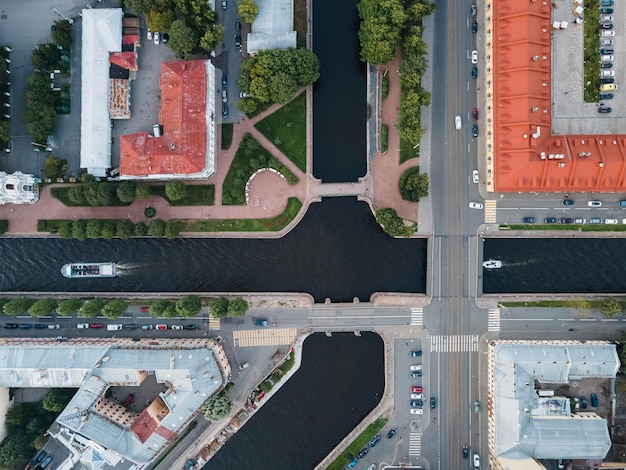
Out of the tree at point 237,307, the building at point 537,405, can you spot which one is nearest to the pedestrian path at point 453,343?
the building at point 537,405

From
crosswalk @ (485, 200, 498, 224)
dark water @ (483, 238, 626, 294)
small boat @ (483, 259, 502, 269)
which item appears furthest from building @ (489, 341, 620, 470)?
crosswalk @ (485, 200, 498, 224)

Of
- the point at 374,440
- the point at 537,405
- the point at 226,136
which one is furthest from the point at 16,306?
the point at 537,405

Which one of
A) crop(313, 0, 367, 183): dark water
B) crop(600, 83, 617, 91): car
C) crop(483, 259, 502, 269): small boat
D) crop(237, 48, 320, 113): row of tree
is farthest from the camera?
crop(313, 0, 367, 183): dark water

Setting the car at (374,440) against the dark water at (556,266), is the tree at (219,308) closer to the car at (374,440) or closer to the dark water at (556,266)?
the car at (374,440)

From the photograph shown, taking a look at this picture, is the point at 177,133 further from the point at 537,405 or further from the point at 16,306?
the point at 537,405

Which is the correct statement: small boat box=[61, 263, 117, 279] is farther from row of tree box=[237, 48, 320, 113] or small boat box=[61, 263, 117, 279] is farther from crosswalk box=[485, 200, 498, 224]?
crosswalk box=[485, 200, 498, 224]
